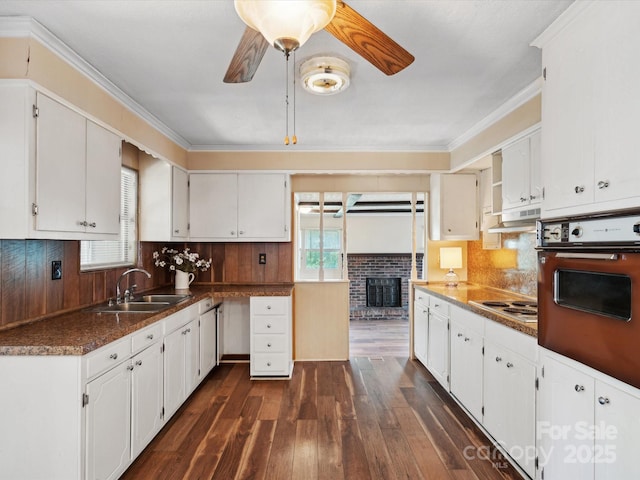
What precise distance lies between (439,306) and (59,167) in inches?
121

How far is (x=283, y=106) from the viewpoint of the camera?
279cm

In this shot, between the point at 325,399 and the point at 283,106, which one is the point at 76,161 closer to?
the point at 283,106

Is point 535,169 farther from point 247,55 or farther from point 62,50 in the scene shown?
point 62,50

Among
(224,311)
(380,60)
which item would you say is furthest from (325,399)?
(380,60)

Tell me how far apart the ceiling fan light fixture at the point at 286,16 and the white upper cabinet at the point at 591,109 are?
1076 mm

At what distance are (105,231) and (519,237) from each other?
327 centimetres

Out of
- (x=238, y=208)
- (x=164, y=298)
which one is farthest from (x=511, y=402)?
(x=238, y=208)

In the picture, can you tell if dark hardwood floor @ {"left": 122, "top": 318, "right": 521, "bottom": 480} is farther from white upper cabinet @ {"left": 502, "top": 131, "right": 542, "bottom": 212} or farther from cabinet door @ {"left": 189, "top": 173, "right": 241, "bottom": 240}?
white upper cabinet @ {"left": 502, "top": 131, "right": 542, "bottom": 212}

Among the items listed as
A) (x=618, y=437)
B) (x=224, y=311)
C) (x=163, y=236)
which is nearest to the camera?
(x=618, y=437)

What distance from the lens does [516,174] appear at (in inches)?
105

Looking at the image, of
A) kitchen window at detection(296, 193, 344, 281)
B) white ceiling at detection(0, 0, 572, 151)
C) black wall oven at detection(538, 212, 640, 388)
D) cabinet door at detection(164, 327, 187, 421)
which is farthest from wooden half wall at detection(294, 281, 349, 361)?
black wall oven at detection(538, 212, 640, 388)

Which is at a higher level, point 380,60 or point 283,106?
point 283,106

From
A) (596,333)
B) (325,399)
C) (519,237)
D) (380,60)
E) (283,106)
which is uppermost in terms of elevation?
(283,106)

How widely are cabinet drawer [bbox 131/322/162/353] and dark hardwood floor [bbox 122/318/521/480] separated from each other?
0.72 meters
